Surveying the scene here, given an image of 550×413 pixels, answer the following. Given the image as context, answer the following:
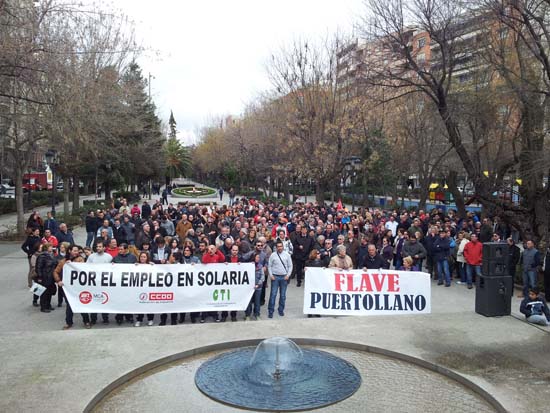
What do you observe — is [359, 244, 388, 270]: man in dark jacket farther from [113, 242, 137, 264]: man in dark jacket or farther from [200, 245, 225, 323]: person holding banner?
[113, 242, 137, 264]: man in dark jacket

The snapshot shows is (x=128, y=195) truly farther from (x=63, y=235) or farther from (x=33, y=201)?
(x=63, y=235)

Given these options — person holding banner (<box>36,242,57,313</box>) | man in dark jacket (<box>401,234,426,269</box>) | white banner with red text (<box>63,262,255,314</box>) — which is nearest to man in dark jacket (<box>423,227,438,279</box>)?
man in dark jacket (<box>401,234,426,269</box>)

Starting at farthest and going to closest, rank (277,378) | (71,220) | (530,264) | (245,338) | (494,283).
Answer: (71,220) → (530,264) → (494,283) → (245,338) → (277,378)

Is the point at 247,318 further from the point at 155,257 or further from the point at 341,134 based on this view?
the point at 341,134

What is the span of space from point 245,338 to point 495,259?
5.57 m

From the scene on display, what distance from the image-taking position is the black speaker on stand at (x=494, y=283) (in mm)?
10570

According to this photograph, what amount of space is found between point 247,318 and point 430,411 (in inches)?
206

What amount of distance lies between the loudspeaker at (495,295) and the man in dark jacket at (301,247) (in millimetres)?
5247

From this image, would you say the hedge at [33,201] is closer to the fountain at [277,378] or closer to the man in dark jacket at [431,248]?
the man in dark jacket at [431,248]

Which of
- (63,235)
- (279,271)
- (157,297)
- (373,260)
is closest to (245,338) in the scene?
(279,271)

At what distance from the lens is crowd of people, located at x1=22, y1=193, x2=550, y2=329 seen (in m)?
11.2

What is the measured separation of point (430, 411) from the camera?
21.7ft

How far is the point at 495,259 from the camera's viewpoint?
10.6 m

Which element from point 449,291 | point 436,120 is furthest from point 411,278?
point 436,120
